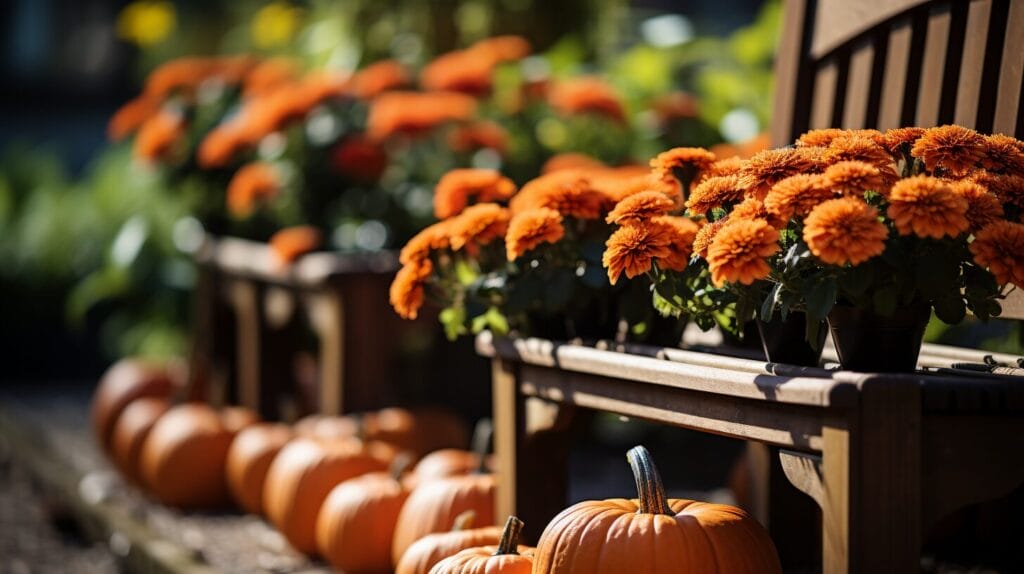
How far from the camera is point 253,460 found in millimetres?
3537

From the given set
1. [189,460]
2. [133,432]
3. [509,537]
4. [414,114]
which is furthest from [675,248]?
[133,432]

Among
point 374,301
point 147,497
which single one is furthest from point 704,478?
point 147,497

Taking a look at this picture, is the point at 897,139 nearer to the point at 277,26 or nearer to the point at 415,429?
the point at 415,429

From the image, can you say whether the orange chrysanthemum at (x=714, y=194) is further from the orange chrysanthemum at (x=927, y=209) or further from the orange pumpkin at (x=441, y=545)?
the orange pumpkin at (x=441, y=545)

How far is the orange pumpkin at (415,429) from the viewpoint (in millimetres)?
3439

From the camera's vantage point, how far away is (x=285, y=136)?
169 inches

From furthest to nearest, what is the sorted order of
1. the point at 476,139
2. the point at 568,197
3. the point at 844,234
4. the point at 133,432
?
the point at 133,432 → the point at 476,139 → the point at 568,197 → the point at 844,234

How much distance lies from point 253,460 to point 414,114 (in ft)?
3.51

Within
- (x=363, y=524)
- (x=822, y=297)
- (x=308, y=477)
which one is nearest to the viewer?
(x=822, y=297)

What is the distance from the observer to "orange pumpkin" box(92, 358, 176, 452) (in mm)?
4504

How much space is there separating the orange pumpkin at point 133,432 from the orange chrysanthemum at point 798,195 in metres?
3.00

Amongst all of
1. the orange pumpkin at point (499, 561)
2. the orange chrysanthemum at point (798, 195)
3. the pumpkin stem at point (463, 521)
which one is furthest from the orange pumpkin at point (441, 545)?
the orange chrysanthemum at point (798, 195)

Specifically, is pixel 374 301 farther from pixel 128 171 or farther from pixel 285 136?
pixel 128 171

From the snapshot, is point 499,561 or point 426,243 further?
point 426,243
